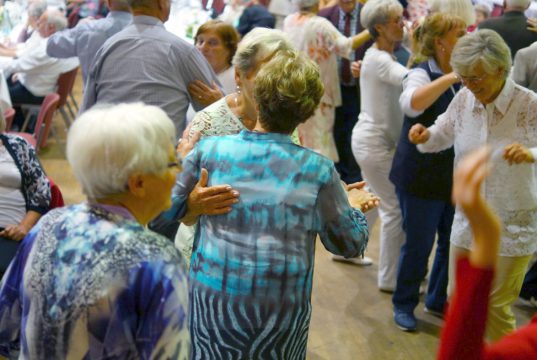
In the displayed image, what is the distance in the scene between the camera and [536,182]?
2.91 m

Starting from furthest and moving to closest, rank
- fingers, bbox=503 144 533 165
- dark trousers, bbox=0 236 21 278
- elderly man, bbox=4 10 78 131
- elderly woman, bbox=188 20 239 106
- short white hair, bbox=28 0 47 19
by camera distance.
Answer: short white hair, bbox=28 0 47 19, elderly man, bbox=4 10 78 131, elderly woman, bbox=188 20 239 106, dark trousers, bbox=0 236 21 278, fingers, bbox=503 144 533 165

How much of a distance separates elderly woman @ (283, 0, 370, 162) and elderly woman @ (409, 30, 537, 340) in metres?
2.53

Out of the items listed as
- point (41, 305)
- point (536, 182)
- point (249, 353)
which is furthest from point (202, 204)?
point (536, 182)

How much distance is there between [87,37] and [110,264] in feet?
8.92

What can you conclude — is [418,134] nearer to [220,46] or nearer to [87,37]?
[220,46]

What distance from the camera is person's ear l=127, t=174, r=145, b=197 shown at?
5.16 ft

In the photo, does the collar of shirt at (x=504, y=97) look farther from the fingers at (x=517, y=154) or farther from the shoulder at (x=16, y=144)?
A: the shoulder at (x=16, y=144)

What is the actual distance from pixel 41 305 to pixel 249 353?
0.70m

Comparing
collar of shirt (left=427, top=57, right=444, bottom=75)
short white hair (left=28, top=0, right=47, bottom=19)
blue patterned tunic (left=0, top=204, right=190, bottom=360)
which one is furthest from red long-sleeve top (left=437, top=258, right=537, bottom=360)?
short white hair (left=28, top=0, right=47, bottom=19)

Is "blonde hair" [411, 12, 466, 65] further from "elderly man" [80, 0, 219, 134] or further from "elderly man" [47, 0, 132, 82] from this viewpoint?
"elderly man" [47, 0, 132, 82]

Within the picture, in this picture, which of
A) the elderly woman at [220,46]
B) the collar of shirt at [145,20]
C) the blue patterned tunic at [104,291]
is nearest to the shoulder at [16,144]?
the collar of shirt at [145,20]

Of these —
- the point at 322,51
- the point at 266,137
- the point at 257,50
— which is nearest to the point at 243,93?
the point at 257,50

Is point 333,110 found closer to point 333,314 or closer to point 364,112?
point 364,112

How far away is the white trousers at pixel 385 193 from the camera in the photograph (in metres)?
4.17
